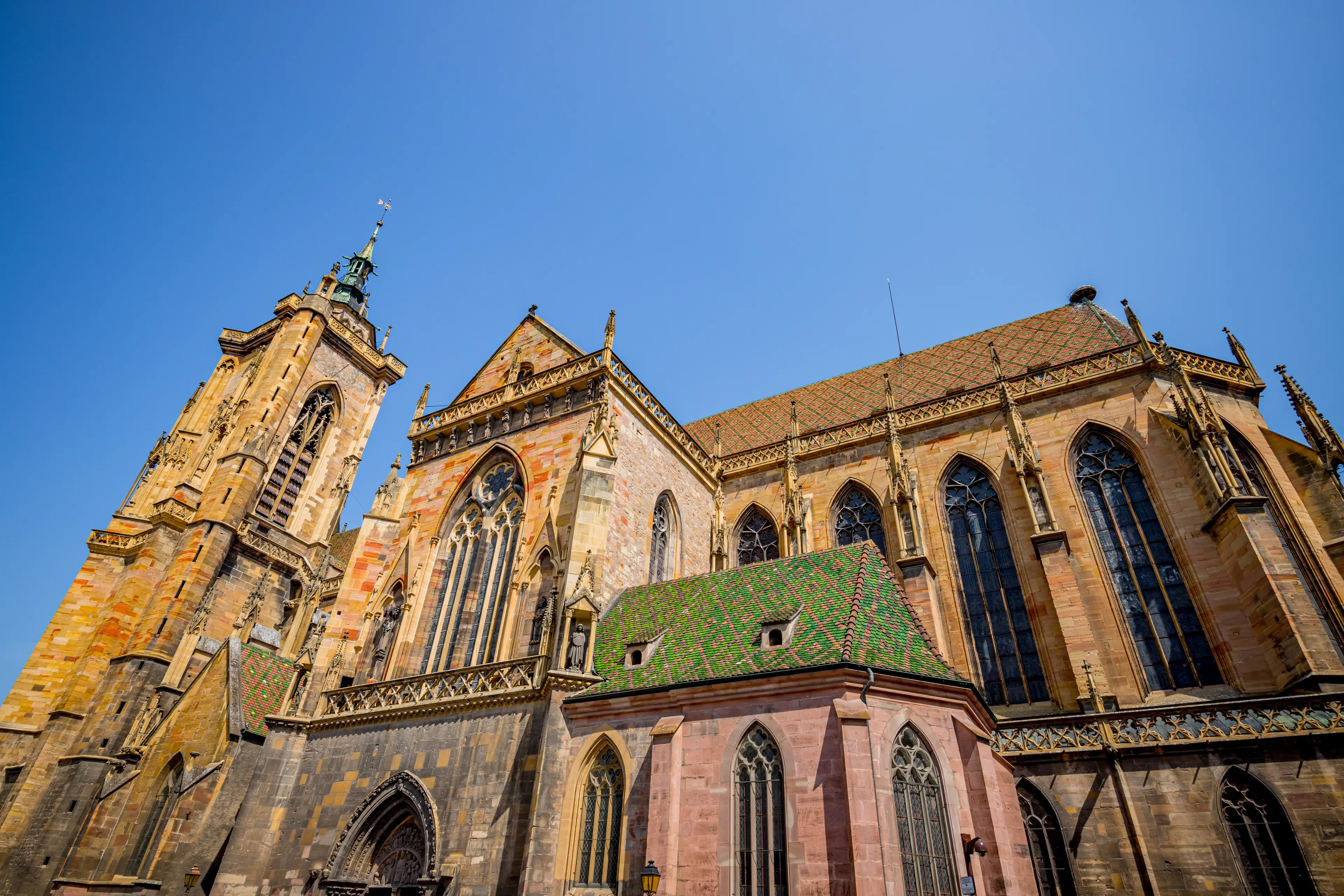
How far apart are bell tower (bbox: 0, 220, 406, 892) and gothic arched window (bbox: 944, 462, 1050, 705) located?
583 inches

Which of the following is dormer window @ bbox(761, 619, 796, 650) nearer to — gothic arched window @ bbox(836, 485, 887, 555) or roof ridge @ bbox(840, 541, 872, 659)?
roof ridge @ bbox(840, 541, 872, 659)

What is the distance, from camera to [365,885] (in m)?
12.2

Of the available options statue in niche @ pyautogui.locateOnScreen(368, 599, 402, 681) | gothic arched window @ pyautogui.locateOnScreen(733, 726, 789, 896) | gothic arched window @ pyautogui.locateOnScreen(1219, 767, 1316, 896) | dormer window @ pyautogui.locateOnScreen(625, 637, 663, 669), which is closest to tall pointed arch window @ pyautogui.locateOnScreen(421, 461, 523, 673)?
statue in niche @ pyautogui.locateOnScreen(368, 599, 402, 681)

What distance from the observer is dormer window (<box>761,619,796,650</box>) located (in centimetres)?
1136

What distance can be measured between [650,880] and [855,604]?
5.32 meters

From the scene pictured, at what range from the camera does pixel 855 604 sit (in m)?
12.1

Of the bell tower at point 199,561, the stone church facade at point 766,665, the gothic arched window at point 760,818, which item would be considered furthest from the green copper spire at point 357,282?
the gothic arched window at point 760,818

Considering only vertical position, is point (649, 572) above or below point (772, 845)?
above

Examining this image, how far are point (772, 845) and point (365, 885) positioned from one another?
7.51 meters

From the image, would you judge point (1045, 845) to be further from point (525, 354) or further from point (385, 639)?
point (525, 354)

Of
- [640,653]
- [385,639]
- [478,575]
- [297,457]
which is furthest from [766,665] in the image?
[297,457]

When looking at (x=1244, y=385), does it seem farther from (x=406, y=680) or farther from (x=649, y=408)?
(x=406, y=680)

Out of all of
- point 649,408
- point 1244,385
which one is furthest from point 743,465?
→ point 1244,385

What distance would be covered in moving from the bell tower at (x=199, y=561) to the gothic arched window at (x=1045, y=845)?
1507 cm
